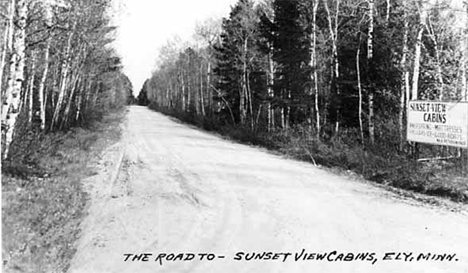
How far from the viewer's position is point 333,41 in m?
20.9

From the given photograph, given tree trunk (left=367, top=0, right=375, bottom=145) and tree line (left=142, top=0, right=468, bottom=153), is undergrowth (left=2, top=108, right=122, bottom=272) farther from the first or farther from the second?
tree line (left=142, top=0, right=468, bottom=153)

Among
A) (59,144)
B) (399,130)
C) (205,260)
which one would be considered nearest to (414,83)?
(399,130)

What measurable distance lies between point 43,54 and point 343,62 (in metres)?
14.1

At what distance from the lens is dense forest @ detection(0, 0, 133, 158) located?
389 inches

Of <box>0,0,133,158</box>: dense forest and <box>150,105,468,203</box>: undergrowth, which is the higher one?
<box>0,0,133,158</box>: dense forest

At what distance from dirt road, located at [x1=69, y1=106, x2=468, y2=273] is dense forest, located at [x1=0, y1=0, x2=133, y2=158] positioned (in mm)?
3070

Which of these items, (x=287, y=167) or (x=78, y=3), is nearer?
(x=287, y=167)

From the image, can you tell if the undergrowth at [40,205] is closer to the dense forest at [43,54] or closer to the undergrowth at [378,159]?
the dense forest at [43,54]

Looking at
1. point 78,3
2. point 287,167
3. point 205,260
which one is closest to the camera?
point 205,260

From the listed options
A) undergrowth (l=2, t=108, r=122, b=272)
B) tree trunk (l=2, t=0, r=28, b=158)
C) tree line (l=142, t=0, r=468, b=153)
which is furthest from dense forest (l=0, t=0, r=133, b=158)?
tree line (l=142, t=0, r=468, b=153)

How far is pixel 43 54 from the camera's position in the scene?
18.9 m

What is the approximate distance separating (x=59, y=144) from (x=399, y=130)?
37.7 feet

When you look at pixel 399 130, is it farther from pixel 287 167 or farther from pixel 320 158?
pixel 287 167

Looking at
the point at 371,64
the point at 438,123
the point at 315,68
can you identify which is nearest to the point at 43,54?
the point at 315,68
